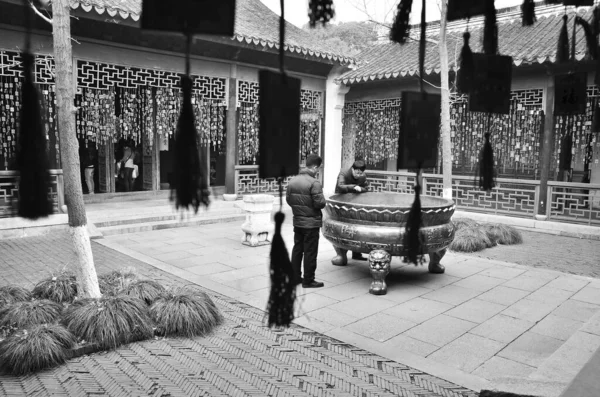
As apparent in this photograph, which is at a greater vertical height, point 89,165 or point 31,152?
point 31,152

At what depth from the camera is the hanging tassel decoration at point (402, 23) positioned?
1346 mm

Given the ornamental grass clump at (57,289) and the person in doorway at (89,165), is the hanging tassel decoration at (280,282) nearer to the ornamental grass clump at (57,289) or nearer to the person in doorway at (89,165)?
the ornamental grass clump at (57,289)

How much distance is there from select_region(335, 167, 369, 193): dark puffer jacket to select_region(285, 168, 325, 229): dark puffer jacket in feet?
3.80

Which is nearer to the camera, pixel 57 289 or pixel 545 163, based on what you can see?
pixel 57 289

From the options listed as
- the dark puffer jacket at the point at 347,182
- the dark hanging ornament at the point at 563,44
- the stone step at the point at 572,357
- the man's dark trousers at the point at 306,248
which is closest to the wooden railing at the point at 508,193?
the dark puffer jacket at the point at 347,182

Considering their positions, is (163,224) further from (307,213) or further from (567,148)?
(567,148)

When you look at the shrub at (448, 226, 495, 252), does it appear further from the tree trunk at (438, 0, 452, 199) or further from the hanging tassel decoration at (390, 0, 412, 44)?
the hanging tassel decoration at (390, 0, 412, 44)

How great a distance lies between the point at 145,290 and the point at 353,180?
10.6 ft

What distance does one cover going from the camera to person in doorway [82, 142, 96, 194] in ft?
34.1

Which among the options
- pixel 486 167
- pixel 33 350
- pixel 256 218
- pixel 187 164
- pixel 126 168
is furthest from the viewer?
pixel 126 168

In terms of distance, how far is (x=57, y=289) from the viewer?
462cm

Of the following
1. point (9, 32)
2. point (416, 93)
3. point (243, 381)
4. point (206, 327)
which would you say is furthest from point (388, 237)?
point (9, 32)

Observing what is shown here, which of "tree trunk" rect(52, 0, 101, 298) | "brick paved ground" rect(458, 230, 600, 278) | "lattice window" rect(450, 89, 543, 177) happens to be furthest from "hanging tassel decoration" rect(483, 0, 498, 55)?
"lattice window" rect(450, 89, 543, 177)

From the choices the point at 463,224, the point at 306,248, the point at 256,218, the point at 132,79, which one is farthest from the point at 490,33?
the point at 132,79
